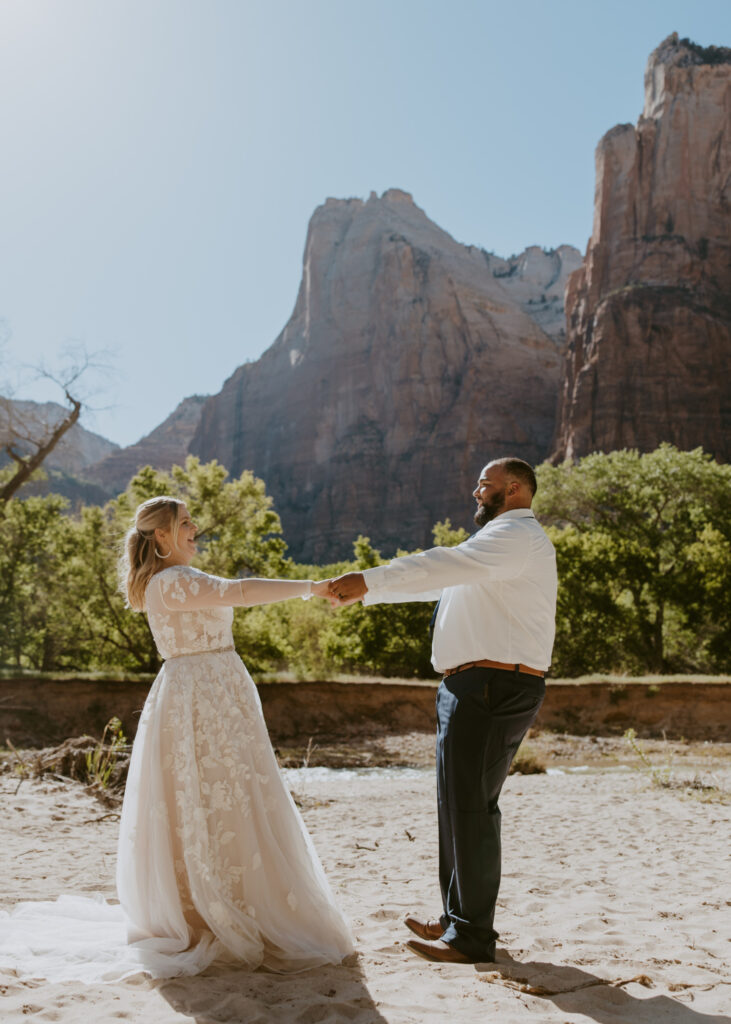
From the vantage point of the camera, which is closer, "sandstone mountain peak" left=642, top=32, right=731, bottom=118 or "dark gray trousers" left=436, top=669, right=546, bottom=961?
"dark gray trousers" left=436, top=669, right=546, bottom=961

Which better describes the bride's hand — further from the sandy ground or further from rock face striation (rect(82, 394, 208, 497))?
rock face striation (rect(82, 394, 208, 497))

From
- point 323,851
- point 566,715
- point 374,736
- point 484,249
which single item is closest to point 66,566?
point 374,736

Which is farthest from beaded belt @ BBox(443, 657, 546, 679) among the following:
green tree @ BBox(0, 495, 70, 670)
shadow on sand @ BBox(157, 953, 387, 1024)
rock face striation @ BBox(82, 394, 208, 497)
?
rock face striation @ BBox(82, 394, 208, 497)

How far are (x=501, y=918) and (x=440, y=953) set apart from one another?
1000mm

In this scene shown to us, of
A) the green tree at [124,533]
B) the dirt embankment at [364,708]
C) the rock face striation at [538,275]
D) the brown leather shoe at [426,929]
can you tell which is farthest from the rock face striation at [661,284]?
the brown leather shoe at [426,929]

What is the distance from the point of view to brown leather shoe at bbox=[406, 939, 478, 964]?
342cm

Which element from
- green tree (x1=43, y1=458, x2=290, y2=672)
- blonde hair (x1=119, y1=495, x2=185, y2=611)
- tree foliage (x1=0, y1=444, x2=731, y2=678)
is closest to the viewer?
blonde hair (x1=119, y1=495, x2=185, y2=611)

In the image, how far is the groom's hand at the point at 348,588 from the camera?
3.59 metres

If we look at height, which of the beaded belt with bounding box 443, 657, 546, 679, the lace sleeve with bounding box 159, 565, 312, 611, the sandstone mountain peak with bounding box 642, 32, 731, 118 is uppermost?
the sandstone mountain peak with bounding box 642, 32, 731, 118

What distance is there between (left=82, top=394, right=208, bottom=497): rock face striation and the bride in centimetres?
15481

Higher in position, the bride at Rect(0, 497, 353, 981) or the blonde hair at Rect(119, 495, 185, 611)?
the blonde hair at Rect(119, 495, 185, 611)

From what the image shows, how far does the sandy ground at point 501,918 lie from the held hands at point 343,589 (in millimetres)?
1533

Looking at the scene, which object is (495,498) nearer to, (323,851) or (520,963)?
(520,963)

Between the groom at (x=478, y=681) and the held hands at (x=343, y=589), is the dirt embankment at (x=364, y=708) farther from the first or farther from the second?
the groom at (x=478, y=681)
